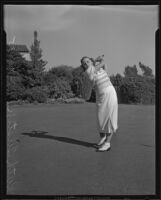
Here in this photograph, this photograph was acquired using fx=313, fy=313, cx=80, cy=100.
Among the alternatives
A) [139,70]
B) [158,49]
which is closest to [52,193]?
[139,70]

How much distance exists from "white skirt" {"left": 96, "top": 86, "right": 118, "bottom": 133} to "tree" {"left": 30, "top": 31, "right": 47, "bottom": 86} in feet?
2.00

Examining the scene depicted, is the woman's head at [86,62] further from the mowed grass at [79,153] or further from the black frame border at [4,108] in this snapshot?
the black frame border at [4,108]

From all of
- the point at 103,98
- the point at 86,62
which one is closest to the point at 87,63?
the point at 86,62

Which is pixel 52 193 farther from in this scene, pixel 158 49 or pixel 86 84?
pixel 158 49

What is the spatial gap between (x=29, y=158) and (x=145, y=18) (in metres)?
1.80

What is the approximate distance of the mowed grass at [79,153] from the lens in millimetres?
3084

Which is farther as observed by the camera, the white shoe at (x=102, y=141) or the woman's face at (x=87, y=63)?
the white shoe at (x=102, y=141)

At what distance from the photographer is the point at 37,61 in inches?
125

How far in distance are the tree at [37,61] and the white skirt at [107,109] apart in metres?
0.61

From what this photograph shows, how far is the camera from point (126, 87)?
3189 millimetres

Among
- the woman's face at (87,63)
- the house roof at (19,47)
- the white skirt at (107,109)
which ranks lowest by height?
the white skirt at (107,109)

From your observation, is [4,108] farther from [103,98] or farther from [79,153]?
[103,98]

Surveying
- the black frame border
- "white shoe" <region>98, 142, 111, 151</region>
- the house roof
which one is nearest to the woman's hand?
the black frame border

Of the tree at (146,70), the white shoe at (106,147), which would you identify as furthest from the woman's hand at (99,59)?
the white shoe at (106,147)
